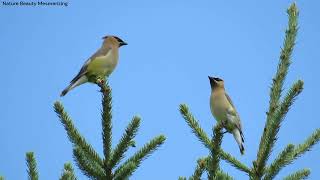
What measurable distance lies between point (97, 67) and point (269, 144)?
3.39 metres

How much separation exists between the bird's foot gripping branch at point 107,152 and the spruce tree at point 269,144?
→ 318 millimetres

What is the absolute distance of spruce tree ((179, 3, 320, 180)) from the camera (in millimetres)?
2801

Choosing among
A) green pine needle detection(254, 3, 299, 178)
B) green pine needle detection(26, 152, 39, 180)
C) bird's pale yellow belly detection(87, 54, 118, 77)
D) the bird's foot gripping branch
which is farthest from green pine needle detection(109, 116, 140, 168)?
bird's pale yellow belly detection(87, 54, 118, 77)

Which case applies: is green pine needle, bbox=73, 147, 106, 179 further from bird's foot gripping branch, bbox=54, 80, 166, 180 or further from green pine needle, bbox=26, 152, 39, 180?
green pine needle, bbox=26, 152, 39, 180

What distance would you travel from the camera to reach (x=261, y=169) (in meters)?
2.98

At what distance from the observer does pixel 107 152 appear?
281cm

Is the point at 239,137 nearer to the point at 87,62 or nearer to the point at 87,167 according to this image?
the point at 87,62

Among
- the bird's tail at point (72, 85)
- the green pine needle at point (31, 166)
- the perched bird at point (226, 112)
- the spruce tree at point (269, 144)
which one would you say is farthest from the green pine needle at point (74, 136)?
the perched bird at point (226, 112)

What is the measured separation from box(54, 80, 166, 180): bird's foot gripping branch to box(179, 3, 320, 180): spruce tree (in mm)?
318

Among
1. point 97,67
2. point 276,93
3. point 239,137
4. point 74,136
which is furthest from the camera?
point 97,67

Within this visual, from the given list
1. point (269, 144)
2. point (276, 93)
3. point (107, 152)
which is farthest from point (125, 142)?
point (276, 93)

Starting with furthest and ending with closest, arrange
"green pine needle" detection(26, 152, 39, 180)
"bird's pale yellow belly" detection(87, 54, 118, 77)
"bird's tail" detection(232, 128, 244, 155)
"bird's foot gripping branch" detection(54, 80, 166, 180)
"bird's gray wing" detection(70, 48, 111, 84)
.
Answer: "bird's pale yellow belly" detection(87, 54, 118, 77) < "bird's gray wing" detection(70, 48, 111, 84) < "bird's tail" detection(232, 128, 244, 155) < "bird's foot gripping branch" detection(54, 80, 166, 180) < "green pine needle" detection(26, 152, 39, 180)

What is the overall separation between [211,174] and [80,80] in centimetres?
333

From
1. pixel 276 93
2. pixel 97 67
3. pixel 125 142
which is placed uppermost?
pixel 97 67
